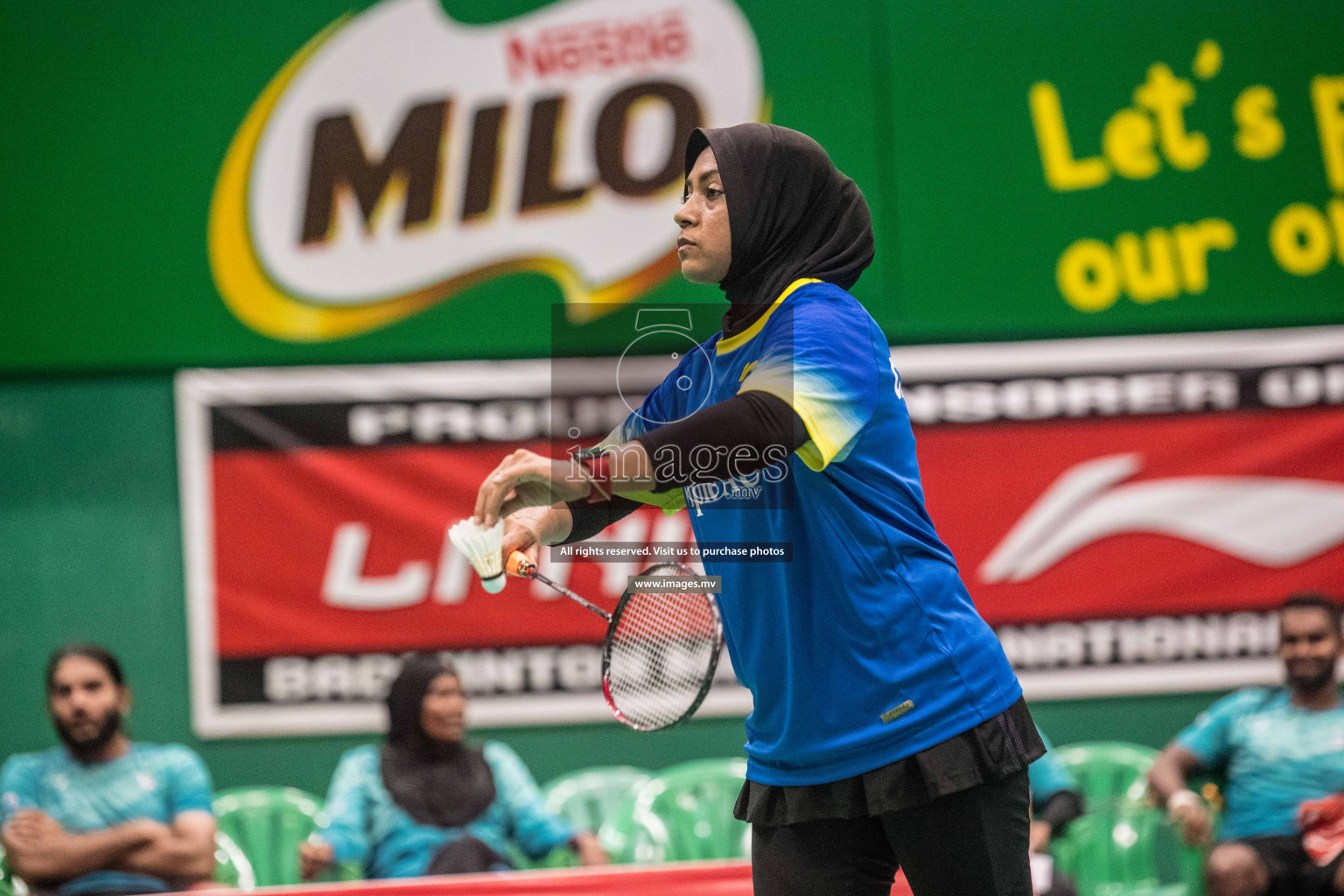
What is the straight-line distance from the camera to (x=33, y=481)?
212 inches

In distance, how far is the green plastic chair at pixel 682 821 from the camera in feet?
14.6

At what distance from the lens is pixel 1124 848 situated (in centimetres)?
453

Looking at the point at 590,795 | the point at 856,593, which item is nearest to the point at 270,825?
the point at 590,795

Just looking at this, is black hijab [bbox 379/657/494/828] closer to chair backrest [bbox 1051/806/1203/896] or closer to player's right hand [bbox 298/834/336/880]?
player's right hand [bbox 298/834/336/880]

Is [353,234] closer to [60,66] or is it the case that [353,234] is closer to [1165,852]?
[60,66]

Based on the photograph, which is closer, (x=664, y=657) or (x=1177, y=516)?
(x=664, y=657)

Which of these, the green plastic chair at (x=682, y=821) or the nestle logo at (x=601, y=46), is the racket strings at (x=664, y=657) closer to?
the green plastic chair at (x=682, y=821)

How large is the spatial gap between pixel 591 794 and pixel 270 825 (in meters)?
1.25

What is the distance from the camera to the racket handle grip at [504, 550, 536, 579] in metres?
1.88

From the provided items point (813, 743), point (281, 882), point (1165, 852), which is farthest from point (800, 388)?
point (1165, 852)

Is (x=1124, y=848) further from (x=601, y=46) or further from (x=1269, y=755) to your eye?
(x=601, y=46)

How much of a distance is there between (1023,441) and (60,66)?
14.4 feet

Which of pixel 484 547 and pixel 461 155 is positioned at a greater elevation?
pixel 461 155

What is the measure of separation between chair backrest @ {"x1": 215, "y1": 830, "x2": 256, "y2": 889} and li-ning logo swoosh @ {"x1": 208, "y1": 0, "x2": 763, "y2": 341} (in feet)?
6.78
